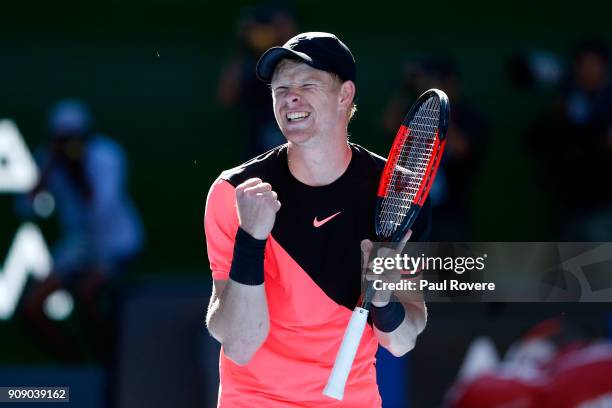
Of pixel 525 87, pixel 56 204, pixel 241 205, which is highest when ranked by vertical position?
pixel 241 205

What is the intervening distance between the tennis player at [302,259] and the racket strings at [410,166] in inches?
2.3

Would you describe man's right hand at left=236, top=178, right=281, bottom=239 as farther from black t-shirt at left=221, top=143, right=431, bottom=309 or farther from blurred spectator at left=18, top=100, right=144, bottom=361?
blurred spectator at left=18, top=100, right=144, bottom=361

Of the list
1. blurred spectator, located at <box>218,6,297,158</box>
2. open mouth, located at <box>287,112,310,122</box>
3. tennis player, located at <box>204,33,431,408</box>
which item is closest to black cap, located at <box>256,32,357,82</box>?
tennis player, located at <box>204,33,431,408</box>

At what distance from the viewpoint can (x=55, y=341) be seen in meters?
7.01

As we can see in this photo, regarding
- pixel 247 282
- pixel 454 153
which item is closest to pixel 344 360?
pixel 247 282

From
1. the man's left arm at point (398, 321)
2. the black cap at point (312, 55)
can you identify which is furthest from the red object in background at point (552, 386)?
the black cap at point (312, 55)

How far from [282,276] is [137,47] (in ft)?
15.1

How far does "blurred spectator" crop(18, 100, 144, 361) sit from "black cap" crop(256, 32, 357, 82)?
3792 mm

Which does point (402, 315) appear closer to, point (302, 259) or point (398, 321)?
point (398, 321)

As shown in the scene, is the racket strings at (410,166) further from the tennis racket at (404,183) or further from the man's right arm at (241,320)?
the man's right arm at (241,320)

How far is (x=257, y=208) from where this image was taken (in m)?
3.13

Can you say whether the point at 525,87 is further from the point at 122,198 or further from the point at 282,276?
the point at 282,276

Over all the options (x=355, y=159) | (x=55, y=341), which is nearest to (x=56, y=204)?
(x=55, y=341)

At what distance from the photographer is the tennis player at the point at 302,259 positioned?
3.27 metres
